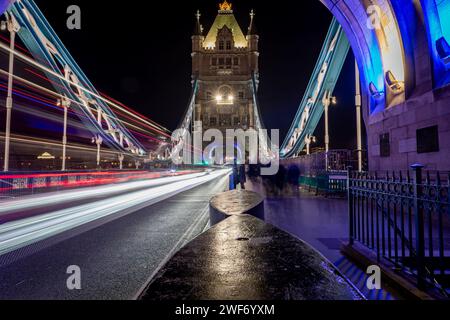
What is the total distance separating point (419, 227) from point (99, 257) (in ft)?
14.0

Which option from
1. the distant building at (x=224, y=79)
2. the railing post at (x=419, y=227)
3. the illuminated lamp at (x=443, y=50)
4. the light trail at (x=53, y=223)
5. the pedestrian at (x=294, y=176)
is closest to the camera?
the railing post at (x=419, y=227)

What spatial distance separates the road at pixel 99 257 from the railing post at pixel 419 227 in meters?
2.46

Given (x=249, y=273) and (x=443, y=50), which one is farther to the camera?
(x=443, y=50)

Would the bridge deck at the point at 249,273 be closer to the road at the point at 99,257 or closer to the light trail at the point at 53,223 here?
the road at the point at 99,257

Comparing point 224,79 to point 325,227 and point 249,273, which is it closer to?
point 325,227

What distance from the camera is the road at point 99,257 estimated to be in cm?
334

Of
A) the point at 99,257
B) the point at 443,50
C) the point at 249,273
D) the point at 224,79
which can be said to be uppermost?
the point at 224,79

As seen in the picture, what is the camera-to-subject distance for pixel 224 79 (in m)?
70.8

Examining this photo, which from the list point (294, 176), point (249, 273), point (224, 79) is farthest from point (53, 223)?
point (224, 79)

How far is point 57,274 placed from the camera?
3857 mm

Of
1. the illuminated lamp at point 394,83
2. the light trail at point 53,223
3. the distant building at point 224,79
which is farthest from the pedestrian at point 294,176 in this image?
the distant building at point 224,79

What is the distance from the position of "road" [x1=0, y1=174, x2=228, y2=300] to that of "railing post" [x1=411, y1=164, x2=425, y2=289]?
2.46 metres
